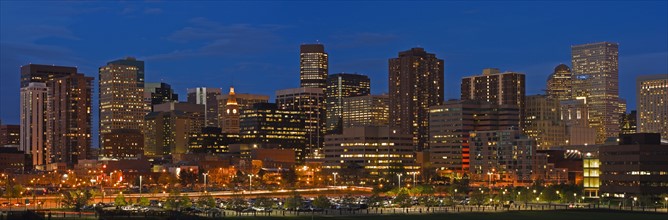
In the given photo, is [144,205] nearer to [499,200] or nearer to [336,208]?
[336,208]

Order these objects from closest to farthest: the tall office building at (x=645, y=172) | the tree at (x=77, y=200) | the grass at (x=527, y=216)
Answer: the grass at (x=527, y=216)
the tree at (x=77, y=200)
the tall office building at (x=645, y=172)

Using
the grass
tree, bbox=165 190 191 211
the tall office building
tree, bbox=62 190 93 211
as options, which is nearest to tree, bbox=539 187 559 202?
the tall office building

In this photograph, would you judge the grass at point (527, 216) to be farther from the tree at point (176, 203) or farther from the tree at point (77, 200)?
the tree at point (77, 200)

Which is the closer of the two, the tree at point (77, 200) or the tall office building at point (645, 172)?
the tree at point (77, 200)

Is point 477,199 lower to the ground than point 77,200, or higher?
lower

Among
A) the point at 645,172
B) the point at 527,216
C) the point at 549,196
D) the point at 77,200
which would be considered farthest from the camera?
the point at 645,172

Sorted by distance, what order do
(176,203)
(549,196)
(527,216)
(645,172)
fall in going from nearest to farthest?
(527,216) < (176,203) < (549,196) < (645,172)

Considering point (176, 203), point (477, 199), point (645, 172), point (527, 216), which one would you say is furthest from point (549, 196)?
point (176, 203)

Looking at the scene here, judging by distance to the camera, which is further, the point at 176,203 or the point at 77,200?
the point at 77,200

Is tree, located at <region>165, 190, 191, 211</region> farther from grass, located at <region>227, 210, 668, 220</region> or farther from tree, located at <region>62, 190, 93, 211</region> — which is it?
grass, located at <region>227, 210, 668, 220</region>

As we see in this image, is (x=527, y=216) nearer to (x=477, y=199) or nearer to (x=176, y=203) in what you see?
(x=477, y=199)

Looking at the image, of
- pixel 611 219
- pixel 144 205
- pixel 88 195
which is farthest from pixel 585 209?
pixel 88 195

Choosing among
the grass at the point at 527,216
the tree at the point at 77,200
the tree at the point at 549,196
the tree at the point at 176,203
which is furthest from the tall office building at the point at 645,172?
the tree at the point at 77,200

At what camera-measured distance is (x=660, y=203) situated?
180500mm
